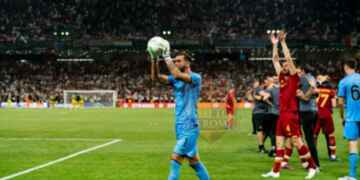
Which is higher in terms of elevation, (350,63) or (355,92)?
(350,63)

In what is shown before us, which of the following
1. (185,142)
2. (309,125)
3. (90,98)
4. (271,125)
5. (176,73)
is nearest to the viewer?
(176,73)

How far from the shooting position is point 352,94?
34.2ft

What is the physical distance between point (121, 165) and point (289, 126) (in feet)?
13.6

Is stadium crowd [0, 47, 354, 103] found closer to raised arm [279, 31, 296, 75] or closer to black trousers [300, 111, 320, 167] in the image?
black trousers [300, 111, 320, 167]

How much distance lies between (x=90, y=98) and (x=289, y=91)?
52001 mm

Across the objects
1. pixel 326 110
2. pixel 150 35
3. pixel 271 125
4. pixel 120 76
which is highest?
pixel 150 35

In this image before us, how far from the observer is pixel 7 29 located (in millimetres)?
65938

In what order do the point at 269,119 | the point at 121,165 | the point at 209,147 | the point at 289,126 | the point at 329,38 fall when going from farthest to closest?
the point at 329,38 → the point at 209,147 → the point at 269,119 → the point at 121,165 → the point at 289,126

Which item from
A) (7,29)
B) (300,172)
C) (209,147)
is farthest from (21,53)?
(300,172)

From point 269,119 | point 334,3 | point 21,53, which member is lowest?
point 269,119

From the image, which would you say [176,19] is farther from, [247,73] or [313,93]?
[313,93]

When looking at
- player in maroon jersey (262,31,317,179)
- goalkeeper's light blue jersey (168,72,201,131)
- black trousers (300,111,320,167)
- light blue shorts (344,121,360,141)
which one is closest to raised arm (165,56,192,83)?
goalkeeper's light blue jersey (168,72,201,131)

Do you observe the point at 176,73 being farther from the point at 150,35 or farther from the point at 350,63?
the point at 150,35

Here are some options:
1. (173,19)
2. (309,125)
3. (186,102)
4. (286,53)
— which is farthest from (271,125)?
(173,19)
